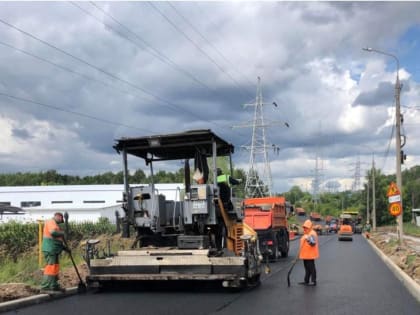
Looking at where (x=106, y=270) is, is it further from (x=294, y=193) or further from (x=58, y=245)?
(x=294, y=193)

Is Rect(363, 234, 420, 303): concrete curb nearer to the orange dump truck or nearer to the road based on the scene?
the road

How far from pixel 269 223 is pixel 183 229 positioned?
10630mm

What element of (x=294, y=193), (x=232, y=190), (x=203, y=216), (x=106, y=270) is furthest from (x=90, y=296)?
(x=294, y=193)

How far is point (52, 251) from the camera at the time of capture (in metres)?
11.5

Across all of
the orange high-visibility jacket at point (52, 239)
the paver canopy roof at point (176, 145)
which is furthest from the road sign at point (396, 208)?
the orange high-visibility jacket at point (52, 239)

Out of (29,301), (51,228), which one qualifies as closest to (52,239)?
(51,228)

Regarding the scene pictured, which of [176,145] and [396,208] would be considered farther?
[396,208]

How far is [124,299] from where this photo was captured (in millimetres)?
10977

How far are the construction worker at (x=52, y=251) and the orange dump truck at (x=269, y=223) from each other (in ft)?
35.6

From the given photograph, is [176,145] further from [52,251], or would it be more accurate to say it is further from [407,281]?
[407,281]

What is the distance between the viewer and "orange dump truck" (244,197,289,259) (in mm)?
22391

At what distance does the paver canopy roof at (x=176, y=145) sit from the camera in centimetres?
1247

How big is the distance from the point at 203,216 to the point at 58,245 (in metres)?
3.04

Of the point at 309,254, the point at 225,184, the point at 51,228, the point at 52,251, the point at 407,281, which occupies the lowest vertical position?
the point at 407,281
